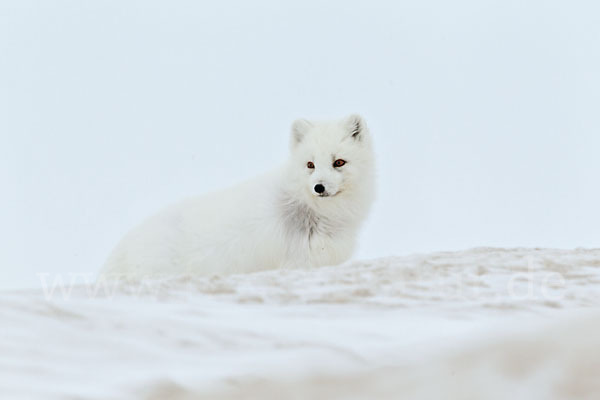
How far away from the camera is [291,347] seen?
811mm

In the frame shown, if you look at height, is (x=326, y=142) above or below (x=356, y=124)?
below

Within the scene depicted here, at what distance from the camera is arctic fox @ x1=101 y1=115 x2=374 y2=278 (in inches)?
124

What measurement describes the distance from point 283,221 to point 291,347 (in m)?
2.39

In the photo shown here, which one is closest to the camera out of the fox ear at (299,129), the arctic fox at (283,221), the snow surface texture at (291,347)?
the snow surface texture at (291,347)

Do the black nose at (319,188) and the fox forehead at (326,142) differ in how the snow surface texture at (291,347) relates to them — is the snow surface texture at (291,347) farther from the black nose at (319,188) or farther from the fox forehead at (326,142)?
the fox forehead at (326,142)

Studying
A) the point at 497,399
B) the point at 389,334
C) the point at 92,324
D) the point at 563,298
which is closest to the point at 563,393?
the point at 497,399

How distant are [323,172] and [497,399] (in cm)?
236

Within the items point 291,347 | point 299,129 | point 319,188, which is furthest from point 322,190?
point 291,347

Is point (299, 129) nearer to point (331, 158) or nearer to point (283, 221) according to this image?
point (331, 158)

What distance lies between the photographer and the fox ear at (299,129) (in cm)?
327

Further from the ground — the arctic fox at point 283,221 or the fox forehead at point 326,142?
the fox forehead at point 326,142

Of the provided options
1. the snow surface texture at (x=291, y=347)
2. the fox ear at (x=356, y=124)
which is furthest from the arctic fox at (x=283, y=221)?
the snow surface texture at (x=291, y=347)

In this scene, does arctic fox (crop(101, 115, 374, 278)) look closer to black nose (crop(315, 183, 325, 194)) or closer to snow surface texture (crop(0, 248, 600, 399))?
black nose (crop(315, 183, 325, 194))

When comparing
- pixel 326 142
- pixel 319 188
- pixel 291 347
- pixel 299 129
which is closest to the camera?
pixel 291 347
